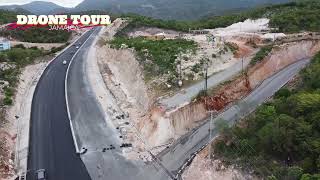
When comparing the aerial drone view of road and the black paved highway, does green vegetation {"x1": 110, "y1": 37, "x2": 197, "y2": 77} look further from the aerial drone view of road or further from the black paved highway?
the black paved highway

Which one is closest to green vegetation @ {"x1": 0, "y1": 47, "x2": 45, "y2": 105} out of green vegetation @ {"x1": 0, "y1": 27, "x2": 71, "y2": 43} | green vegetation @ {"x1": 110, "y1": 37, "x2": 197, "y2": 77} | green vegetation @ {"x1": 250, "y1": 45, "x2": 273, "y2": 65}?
green vegetation @ {"x1": 110, "y1": 37, "x2": 197, "y2": 77}

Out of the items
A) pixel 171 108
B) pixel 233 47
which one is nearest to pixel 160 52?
pixel 233 47

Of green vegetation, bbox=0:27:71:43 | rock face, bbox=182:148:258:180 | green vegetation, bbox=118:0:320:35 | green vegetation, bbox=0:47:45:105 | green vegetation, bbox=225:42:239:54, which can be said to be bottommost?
rock face, bbox=182:148:258:180

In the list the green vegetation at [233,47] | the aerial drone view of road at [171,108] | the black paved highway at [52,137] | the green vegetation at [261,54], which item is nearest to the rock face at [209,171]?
the aerial drone view of road at [171,108]

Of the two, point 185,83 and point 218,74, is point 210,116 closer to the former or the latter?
point 185,83

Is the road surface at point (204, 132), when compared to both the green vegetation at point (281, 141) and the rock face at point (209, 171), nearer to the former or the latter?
the rock face at point (209, 171)
